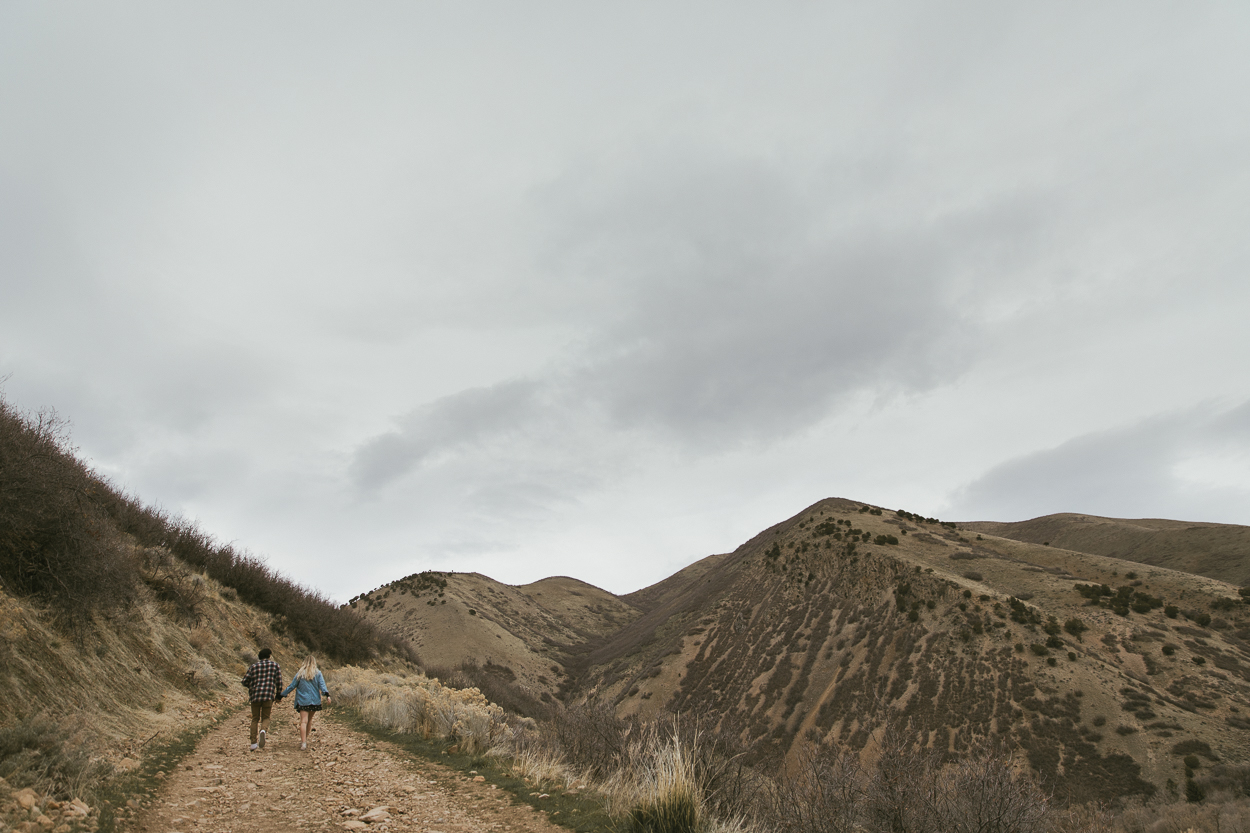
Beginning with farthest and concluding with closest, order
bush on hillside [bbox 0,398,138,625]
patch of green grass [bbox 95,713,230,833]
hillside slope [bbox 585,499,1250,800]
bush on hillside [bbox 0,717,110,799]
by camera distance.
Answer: hillside slope [bbox 585,499,1250,800] < bush on hillside [bbox 0,398,138,625] < patch of green grass [bbox 95,713,230,833] < bush on hillside [bbox 0,717,110,799]

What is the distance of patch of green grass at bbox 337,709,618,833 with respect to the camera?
7.06 metres

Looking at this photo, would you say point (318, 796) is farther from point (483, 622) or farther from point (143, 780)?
point (483, 622)

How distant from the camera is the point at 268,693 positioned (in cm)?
1046

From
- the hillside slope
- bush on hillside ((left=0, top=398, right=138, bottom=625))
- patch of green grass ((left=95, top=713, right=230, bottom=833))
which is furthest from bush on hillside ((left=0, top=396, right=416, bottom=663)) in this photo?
the hillside slope

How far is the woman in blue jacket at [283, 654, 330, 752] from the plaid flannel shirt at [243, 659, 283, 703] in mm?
507

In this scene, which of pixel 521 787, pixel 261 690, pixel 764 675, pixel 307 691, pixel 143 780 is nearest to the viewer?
pixel 143 780

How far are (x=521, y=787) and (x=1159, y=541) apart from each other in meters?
95.0

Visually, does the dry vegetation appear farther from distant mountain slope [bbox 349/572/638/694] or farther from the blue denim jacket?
the blue denim jacket

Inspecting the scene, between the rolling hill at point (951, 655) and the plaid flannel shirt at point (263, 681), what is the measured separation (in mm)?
9849

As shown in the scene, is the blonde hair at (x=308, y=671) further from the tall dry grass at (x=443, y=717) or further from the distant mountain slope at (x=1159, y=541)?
the distant mountain slope at (x=1159, y=541)

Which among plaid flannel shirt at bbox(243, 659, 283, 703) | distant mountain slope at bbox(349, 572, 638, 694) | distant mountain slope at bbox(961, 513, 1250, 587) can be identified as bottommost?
distant mountain slope at bbox(349, 572, 638, 694)

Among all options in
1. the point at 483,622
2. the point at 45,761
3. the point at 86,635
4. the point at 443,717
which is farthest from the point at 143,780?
the point at 483,622

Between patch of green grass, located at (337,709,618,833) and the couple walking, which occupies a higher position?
the couple walking

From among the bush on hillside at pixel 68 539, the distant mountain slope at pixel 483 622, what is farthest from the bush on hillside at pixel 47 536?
the distant mountain slope at pixel 483 622
